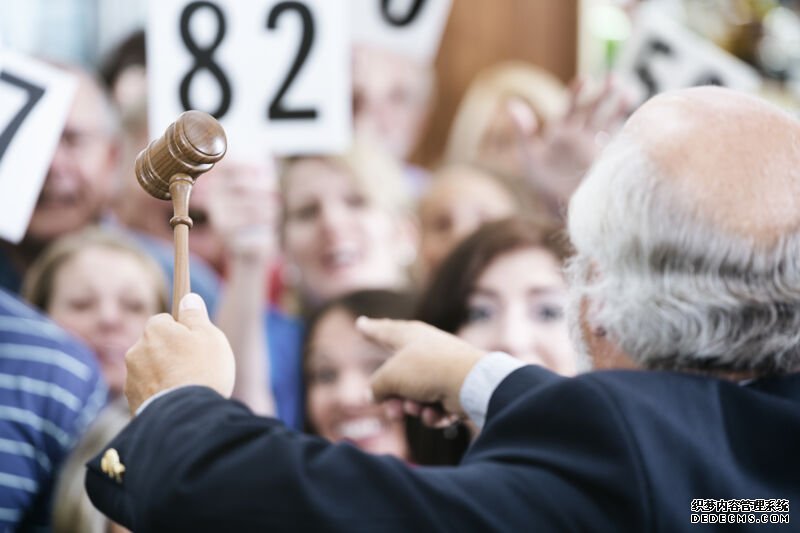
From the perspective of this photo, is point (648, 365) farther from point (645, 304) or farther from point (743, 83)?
point (743, 83)

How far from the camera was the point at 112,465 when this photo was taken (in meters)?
1.11

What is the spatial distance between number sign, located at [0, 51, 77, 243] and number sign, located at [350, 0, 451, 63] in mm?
834

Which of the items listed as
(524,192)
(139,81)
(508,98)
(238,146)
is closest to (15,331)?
(238,146)

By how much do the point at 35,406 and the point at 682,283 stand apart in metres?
1.16

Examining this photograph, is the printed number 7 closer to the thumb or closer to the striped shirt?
the striped shirt

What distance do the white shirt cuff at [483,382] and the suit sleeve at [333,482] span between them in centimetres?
20

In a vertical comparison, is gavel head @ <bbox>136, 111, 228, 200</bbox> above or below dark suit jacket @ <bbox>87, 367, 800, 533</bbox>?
above

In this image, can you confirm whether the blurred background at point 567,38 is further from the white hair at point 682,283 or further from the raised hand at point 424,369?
the white hair at point 682,283

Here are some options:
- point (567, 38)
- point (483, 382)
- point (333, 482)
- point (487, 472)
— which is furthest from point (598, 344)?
point (567, 38)

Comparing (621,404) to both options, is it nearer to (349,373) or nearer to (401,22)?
(349,373)

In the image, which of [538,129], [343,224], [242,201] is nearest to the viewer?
[242,201]

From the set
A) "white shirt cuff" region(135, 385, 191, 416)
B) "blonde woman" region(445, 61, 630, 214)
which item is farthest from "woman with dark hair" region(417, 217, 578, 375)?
"white shirt cuff" region(135, 385, 191, 416)

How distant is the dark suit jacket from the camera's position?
102 centimetres

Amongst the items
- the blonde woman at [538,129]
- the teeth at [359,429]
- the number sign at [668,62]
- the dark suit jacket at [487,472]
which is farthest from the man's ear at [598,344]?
the number sign at [668,62]
